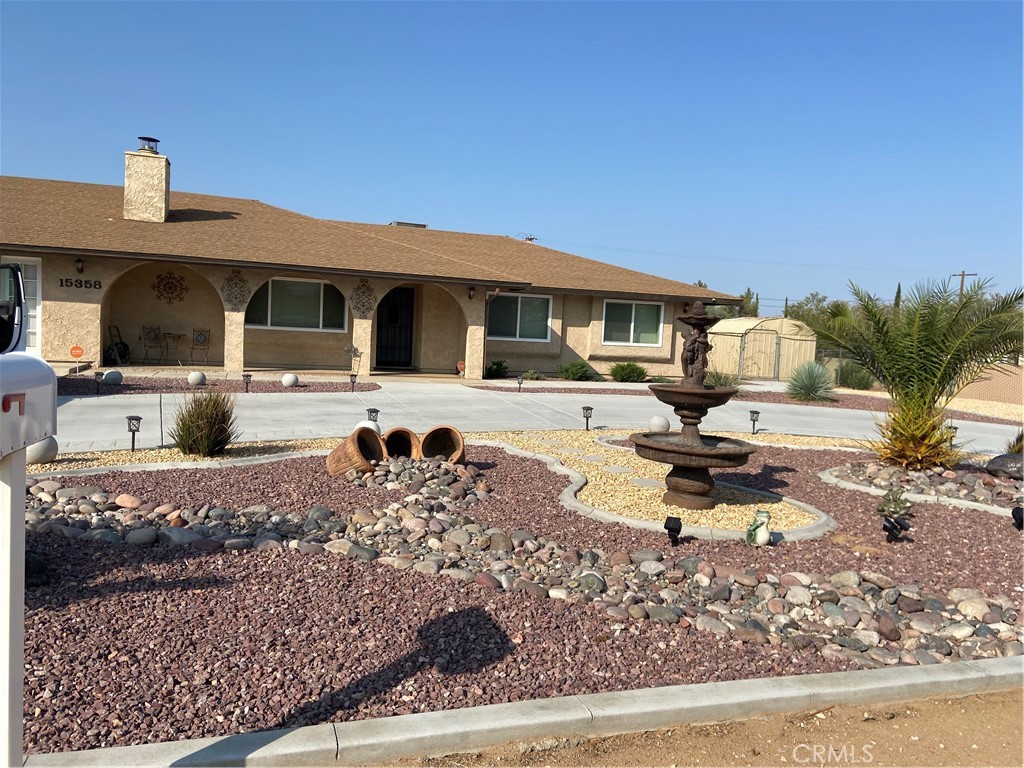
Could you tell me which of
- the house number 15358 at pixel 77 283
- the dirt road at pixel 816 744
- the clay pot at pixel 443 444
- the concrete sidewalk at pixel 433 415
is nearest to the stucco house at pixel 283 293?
the house number 15358 at pixel 77 283

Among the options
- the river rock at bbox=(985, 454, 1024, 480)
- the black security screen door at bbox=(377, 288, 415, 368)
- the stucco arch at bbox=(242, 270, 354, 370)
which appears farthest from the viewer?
the black security screen door at bbox=(377, 288, 415, 368)

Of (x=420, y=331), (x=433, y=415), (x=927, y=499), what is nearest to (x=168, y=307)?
(x=420, y=331)

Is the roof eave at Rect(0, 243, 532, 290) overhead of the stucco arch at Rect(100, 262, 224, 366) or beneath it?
overhead

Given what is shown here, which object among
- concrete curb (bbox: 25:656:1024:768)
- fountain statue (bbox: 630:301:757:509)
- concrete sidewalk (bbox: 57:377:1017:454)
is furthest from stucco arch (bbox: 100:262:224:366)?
concrete curb (bbox: 25:656:1024:768)

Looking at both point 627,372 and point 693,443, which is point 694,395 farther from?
point 627,372

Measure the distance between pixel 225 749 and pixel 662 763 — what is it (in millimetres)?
1843

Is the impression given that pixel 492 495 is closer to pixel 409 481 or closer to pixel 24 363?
pixel 409 481

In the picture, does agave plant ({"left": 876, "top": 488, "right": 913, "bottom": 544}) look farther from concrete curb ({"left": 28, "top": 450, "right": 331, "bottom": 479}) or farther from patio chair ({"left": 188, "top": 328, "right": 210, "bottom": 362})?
patio chair ({"left": 188, "top": 328, "right": 210, "bottom": 362})

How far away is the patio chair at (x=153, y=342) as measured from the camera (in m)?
20.4

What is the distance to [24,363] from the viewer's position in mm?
2236

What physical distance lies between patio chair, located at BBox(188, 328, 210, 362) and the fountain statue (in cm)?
1614

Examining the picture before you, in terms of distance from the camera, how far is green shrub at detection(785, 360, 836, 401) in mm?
20750

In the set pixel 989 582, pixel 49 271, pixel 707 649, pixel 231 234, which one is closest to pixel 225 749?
pixel 707 649

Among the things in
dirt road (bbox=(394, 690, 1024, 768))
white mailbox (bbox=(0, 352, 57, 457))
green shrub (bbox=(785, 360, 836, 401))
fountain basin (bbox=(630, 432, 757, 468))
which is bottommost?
dirt road (bbox=(394, 690, 1024, 768))
